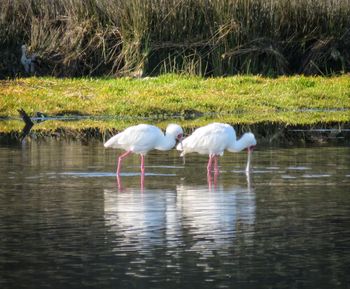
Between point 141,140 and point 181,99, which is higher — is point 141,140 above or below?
below

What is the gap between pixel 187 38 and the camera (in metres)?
28.2

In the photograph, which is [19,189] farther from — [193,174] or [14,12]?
[14,12]

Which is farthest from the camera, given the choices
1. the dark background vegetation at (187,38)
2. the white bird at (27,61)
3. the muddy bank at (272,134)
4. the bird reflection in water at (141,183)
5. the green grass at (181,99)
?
the white bird at (27,61)

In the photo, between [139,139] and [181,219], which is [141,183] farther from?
[181,219]

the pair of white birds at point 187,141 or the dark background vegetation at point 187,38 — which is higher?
the dark background vegetation at point 187,38

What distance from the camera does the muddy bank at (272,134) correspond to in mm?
18312

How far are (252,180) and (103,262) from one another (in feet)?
16.4

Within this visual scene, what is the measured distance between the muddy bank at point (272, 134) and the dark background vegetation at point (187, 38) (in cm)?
758

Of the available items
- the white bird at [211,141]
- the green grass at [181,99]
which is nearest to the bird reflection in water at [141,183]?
the white bird at [211,141]

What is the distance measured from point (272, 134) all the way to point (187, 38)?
9489 millimetres

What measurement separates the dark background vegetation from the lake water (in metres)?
12.4

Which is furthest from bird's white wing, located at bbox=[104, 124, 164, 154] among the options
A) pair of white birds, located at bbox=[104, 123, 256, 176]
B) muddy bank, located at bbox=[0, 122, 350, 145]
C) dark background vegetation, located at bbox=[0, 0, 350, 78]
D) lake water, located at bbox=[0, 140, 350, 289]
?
dark background vegetation, located at bbox=[0, 0, 350, 78]

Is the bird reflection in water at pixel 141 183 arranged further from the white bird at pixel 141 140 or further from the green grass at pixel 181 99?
the green grass at pixel 181 99

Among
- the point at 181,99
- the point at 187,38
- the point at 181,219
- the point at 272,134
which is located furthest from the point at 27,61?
the point at 181,219
